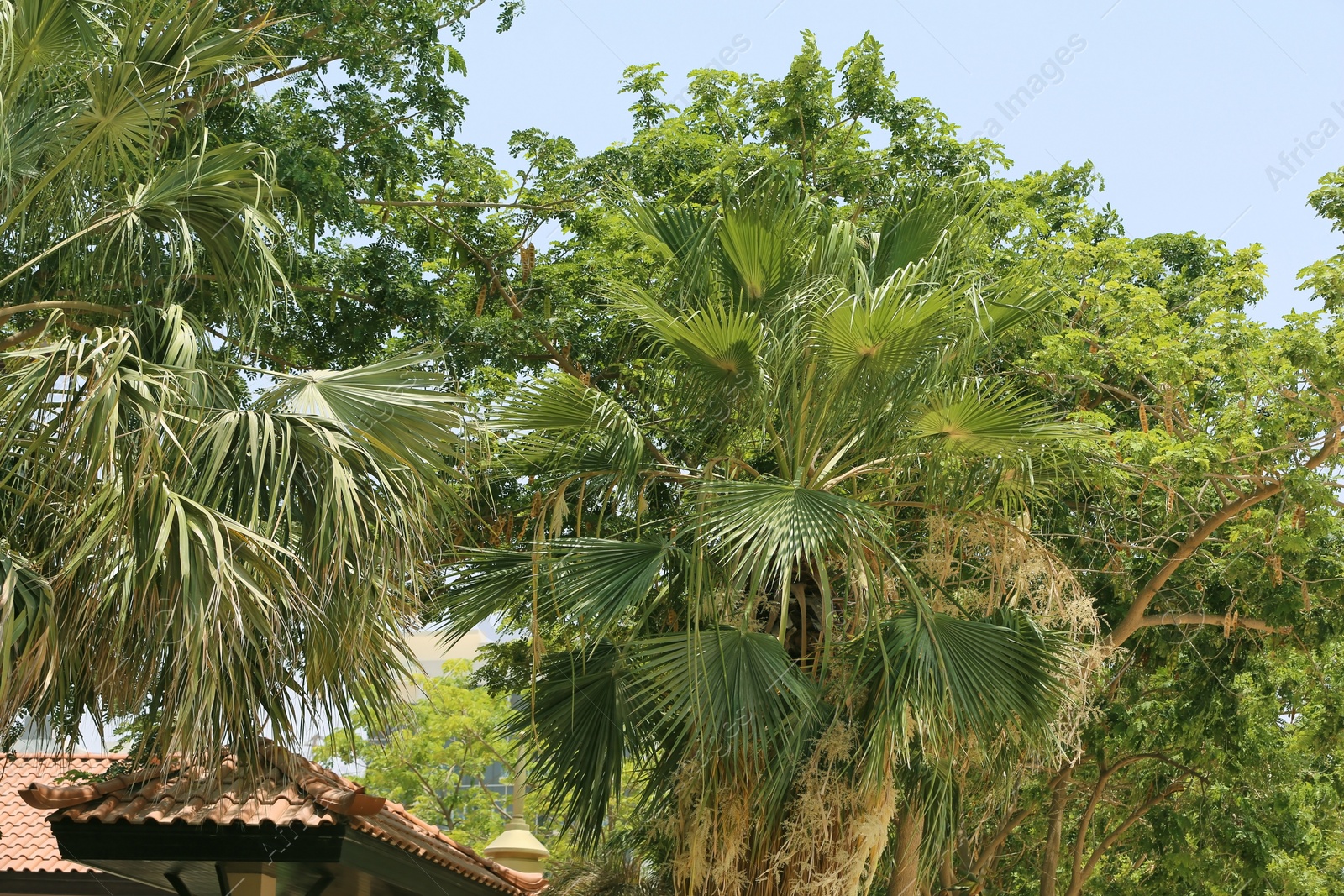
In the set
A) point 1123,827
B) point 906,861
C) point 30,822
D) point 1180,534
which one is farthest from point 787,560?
point 1123,827

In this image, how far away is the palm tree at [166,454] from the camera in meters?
6.05

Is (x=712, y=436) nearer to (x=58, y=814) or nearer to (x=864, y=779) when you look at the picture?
(x=864, y=779)

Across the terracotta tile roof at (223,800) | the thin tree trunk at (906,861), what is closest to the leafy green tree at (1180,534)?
the thin tree trunk at (906,861)

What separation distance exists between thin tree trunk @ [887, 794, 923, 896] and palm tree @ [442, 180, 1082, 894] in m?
0.16

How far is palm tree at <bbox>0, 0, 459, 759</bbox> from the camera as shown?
19.9 ft

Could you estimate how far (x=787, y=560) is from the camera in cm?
734

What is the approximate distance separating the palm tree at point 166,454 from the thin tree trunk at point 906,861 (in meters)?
A: 4.41

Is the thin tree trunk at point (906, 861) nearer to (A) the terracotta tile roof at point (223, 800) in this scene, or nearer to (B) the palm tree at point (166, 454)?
(A) the terracotta tile roof at point (223, 800)

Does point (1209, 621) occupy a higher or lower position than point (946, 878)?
higher

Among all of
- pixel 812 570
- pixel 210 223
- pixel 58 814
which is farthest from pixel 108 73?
pixel 812 570

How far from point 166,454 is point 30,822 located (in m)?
6.80

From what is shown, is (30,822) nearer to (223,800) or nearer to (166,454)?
(223,800)

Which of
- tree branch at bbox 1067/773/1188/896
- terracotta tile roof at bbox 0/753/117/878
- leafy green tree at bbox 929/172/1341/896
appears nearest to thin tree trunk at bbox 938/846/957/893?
leafy green tree at bbox 929/172/1341/896

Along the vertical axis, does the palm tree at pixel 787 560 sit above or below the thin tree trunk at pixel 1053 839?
above
